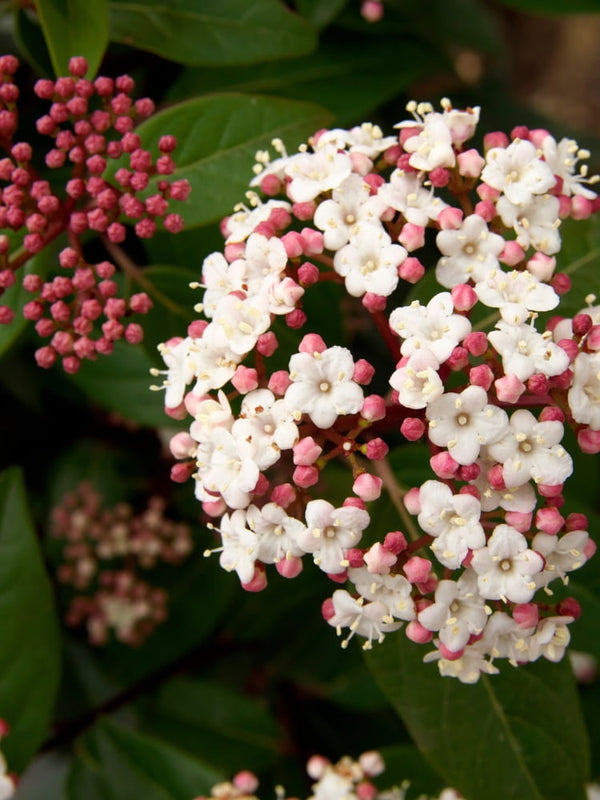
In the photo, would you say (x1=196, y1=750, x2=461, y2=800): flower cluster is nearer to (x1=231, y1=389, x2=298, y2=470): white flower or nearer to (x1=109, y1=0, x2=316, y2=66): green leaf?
(x1=231, y1=389, x2=298, y2=470): white flower

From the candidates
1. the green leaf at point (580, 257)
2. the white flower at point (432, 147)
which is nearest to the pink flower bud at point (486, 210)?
the white flower at point (432, 147)

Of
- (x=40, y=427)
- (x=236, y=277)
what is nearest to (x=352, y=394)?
(x=236, y=277)

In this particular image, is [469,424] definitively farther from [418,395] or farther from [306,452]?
[306,452]

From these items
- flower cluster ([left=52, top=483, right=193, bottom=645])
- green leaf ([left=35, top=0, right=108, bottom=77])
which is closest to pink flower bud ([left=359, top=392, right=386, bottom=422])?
green leaf ([left=35, top=0, right=108, bottom=77])

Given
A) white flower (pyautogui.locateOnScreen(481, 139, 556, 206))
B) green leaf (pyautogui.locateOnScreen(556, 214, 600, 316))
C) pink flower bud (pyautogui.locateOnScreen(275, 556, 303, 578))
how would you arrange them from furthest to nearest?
1. green leaf (pyautogui.locateOnScreen(556, 214, 600, 316))
2. white flower (pyautogui.locateOnScreen(481, 139, 556, 206))
3. pink flower bud (pyautogui.locateOnScreen(275, 556, 303, 578))

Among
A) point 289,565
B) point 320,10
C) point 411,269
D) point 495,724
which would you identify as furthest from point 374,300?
point 320,10
